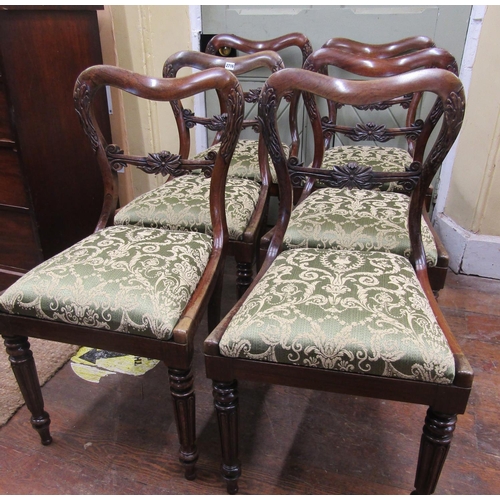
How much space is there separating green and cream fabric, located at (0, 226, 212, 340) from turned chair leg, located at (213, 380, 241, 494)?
0.57ft

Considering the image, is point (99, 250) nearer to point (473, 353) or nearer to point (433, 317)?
point (433, 317)

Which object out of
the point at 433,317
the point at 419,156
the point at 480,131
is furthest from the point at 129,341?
the point at 480,131

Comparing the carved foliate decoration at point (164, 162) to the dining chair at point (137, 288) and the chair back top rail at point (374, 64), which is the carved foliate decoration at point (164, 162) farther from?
the chair back top rail at point (374, 64)

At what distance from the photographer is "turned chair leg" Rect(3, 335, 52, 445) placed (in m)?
1.16

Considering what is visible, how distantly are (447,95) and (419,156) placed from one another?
42 centimetres

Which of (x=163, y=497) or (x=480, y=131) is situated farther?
(x=480, y=131)

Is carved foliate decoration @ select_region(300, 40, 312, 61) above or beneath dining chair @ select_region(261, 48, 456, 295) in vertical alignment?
above

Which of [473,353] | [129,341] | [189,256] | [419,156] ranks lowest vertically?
[473,353]

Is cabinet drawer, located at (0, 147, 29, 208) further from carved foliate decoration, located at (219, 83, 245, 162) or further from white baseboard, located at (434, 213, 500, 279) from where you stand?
white baseboard, located at (434, 213, 500, 279)

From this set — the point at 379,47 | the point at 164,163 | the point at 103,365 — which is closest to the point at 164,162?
the point at 164,163

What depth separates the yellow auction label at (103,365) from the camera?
1.58m

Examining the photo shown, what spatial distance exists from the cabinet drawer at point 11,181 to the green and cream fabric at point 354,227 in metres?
1.16

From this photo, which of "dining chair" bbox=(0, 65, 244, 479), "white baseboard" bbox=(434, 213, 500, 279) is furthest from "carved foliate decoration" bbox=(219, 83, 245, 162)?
"white baseboard" bbox=(434, 213, 500, 279)

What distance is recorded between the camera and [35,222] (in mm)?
1916
